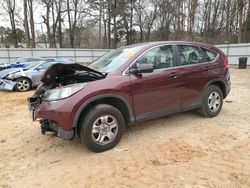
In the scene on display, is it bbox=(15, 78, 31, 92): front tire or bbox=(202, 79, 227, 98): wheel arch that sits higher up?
bbox=(202, 79, 227, 98): wheel arch

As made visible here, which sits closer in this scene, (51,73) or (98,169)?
(98,169)

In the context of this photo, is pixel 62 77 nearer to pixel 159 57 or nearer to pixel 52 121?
pixel 52 121

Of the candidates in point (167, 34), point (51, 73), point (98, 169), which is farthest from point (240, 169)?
point (167, 34)

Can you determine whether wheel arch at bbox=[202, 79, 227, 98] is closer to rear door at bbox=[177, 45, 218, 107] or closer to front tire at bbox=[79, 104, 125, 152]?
rear door at bbox=[177, 45, 218, 107]

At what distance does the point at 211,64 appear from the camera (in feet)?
17.0

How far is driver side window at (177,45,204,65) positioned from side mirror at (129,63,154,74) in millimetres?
971

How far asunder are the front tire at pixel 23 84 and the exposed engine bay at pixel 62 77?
6.34 meters

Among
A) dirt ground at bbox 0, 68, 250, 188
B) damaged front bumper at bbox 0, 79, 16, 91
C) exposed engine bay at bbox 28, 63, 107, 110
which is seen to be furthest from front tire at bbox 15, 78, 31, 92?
exposed engine bay at bbox 28, 63, 107, 110

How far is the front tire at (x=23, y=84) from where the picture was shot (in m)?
10.1

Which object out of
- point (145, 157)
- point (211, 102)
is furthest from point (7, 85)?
point (145, 157)

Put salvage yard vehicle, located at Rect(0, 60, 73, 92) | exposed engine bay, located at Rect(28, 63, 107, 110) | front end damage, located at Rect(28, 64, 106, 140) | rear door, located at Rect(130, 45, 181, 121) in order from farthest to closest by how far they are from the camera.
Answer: salvage yard vehicle, located at Rect(0, 60, 73, 92) → rear door, located at Rect(130, 45, 181, 121) → exposed engine bay, located at Rect(28, 63, 107, 110) → front end damage, located at Rect(28, 64, 106, 140)

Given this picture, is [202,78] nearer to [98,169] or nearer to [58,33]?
[98,169]

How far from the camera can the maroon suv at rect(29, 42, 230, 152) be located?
11.8 ft

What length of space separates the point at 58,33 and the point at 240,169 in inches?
1378
